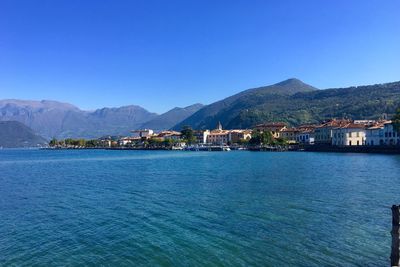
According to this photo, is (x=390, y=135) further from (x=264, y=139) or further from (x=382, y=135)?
(x=264, y=139)

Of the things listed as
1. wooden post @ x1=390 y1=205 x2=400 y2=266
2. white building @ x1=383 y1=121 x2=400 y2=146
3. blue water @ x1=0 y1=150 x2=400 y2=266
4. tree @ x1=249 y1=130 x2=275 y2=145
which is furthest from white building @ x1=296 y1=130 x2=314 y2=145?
wooden post @ x1=390 y1=205 x2=400 y2=266

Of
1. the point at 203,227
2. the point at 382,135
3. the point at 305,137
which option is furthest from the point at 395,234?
the point at 305,137

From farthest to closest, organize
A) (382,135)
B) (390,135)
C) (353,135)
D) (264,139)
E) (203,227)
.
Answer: (264,139) < (353,135) < (382,135) < (390,135) < (203,227)

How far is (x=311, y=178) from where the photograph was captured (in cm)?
4400

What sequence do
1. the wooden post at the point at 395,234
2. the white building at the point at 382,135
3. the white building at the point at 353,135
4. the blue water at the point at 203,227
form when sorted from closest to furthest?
the wooden post at the point at 395,234 → the blue water at the point at 203,227 → the white building at the point at 382,135 → the white building at the point at 353,135

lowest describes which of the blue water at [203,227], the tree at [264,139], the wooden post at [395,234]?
the blue water at [203,227]

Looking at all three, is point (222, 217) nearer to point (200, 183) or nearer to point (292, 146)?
point (200, 183)

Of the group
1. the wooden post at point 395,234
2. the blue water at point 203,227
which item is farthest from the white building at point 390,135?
the wooden post at point 395,234

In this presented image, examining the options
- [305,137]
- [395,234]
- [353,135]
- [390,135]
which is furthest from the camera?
[305,137]

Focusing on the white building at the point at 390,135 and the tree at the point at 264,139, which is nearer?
the white building at the point at 390,135

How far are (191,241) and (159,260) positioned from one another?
2758 millimetres

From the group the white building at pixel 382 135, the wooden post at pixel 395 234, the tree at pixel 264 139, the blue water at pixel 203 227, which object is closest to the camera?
the wooden post at pixel 395 234

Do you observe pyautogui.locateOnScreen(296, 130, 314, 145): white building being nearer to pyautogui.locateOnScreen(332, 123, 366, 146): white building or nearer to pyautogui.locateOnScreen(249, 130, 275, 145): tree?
pyautogui.locateOnScreen(249, 130, 275, 145): tree

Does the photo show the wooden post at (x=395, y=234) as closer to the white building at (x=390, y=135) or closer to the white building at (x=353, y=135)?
the white building at (x=390, y=135)
